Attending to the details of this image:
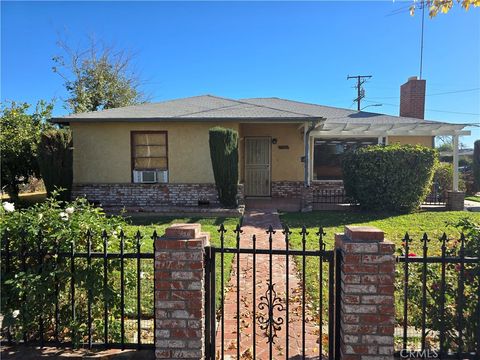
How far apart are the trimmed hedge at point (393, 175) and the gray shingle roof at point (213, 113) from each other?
2.19m

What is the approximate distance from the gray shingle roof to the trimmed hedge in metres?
2.19

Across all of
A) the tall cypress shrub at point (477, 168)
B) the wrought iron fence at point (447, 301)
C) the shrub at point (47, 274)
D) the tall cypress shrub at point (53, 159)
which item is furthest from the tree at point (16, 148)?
the tall cypress shrub at point (477, 168)

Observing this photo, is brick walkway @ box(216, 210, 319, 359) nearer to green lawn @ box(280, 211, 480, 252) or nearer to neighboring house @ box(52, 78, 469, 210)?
green lawn @ box(280, 211, 480, 252)

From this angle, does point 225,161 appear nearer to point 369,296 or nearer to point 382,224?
point 382,224

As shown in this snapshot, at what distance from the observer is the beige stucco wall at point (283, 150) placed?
43.8ft

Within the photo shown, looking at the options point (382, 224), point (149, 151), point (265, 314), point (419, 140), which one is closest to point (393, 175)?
point (382, 224)

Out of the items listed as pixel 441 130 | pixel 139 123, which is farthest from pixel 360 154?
→ pixel 139 123

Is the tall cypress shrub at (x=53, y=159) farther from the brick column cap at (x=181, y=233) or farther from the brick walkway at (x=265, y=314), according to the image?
the brick column cap at (x=181, y=233)

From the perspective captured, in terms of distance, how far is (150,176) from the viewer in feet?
38.1

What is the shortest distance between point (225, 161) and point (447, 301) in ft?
25.1

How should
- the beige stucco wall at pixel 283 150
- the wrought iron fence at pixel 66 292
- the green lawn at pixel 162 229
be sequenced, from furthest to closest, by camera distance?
the beige stucco wall at pixel 283 150, the green lawn at pixel 162 229, the wrought iron fence at pixel 66 292

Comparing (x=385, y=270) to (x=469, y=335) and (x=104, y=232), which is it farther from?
(x=104, y=232)

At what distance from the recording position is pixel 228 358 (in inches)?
117

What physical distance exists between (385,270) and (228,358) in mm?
1553
